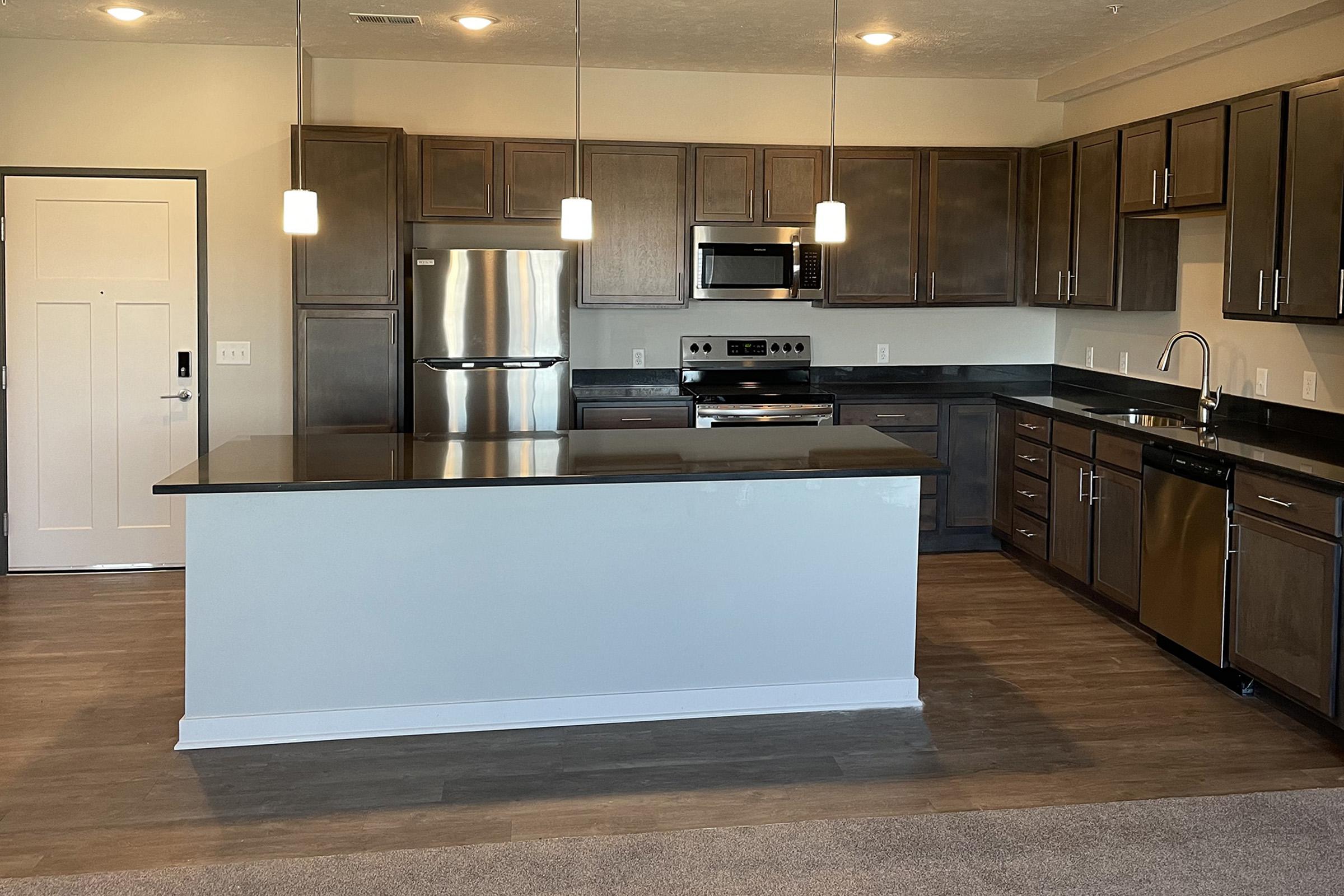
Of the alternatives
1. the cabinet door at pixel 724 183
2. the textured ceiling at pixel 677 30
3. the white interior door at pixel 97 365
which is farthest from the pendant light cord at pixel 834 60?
the white interior door at pixel 97 365

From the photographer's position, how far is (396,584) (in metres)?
3.72

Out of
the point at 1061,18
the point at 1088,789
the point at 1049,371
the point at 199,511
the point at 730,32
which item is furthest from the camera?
the point at 1049,371

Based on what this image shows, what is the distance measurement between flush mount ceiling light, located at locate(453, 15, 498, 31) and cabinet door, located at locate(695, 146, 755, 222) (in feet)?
4.33

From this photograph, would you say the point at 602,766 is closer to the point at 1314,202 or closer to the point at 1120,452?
the point at 1120,452

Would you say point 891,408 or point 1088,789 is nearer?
point 1088,789

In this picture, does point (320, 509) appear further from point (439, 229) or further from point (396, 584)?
point (439, 229)

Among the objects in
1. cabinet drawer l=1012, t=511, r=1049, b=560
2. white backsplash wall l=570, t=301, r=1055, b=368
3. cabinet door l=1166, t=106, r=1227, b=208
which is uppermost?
cabinet door l=1166, t=106, r=1227, b=208

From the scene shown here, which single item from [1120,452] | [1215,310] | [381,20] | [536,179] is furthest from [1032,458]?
[381,20]

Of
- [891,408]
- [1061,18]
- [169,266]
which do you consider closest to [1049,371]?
[891,408]

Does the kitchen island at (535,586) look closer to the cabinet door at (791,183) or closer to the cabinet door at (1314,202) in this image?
the cabinet door at (1314,202)

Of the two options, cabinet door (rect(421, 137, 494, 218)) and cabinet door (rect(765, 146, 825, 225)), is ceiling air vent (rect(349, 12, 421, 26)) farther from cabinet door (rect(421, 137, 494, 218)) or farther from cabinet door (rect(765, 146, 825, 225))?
cabinet door (rect(765, 146, 825, 225))

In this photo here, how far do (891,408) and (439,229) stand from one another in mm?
2536

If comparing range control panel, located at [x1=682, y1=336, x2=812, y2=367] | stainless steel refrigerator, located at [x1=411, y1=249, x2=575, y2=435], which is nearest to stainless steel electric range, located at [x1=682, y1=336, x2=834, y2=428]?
range control panel, located at [x1=682, y1=336, x2=812, y2=367]

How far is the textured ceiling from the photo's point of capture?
4.93 m
